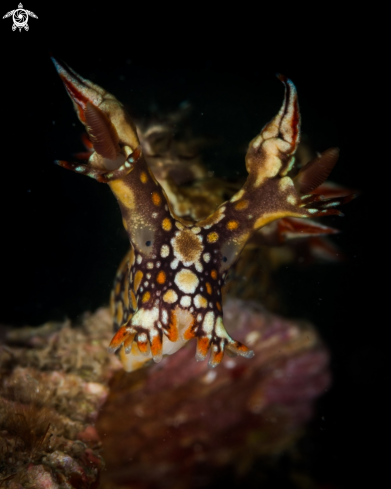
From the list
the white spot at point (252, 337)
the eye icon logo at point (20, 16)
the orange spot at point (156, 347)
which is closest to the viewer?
the orange spot at point (156, 347)

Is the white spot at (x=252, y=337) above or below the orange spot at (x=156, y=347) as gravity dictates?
below

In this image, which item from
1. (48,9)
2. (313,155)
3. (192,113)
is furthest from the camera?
(313,155)

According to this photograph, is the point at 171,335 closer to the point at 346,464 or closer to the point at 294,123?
the point at 294,123

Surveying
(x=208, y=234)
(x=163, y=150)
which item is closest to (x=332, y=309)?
(x=208, y=234)

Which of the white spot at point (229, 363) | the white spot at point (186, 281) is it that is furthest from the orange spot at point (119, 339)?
the white spot at point (229, 363)

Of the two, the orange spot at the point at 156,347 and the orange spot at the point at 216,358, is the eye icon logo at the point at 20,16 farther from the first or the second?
the orange spot at the point at 216,358

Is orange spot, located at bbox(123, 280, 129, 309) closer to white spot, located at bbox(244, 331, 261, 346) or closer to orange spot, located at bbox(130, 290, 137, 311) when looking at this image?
orange spot, located at bbox(130, 290, 137, 311)
